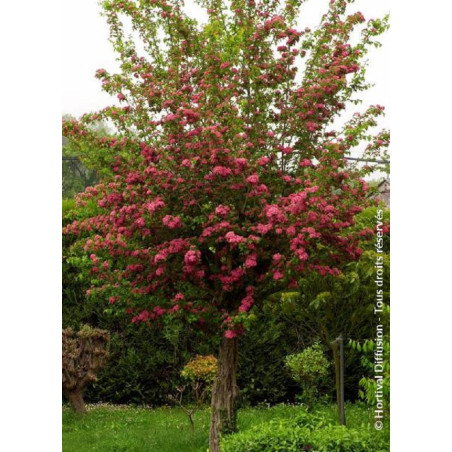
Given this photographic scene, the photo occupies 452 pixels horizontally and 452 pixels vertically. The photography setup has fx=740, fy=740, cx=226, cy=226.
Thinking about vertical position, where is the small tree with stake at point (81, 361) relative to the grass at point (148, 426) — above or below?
above

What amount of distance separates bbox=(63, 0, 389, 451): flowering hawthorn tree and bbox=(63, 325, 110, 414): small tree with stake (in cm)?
275

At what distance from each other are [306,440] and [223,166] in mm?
2582

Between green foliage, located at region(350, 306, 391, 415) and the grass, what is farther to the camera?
the grass

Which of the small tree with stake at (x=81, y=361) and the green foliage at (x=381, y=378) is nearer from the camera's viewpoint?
the green foliage at (x=381, y=378)

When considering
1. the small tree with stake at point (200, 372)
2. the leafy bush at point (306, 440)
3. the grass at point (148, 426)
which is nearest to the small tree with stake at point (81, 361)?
the grass at point (148, 426)

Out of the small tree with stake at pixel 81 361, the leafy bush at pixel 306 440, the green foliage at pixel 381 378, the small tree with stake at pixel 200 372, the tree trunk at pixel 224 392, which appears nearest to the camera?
the leafy bush at pixel 306 440

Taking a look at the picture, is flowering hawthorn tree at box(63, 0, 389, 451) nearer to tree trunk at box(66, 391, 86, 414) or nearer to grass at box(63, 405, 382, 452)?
grass at box(63, 405, 382, 452)

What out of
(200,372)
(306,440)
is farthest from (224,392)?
(200,372)

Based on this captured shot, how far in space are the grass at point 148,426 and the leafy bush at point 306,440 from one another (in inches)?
71.0

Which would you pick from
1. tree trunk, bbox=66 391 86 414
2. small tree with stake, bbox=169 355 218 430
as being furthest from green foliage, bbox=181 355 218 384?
tree trunk, bbox=66 391 86 414

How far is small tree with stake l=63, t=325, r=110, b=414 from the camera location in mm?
10516

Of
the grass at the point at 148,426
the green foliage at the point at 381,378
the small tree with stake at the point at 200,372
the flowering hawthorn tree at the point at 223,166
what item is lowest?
the grass at the point at 148,426

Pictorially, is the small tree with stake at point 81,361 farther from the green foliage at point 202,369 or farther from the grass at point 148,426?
the green foliage at point 202,369

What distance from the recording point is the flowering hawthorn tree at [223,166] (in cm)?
710
